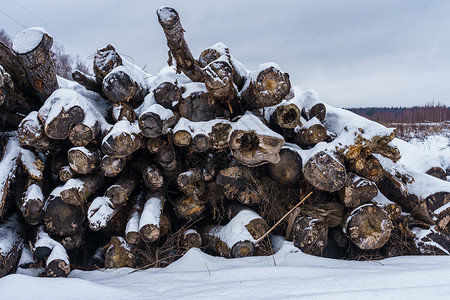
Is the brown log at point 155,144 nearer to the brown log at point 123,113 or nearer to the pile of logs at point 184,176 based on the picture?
the pile of logs at point 184,176

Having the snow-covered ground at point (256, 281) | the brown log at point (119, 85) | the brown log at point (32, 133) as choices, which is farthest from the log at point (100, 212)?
the brown log at point (119, 85)

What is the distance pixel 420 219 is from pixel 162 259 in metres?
3.01

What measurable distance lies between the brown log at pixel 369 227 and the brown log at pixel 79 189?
2.77 metres

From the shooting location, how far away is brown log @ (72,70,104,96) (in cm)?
386

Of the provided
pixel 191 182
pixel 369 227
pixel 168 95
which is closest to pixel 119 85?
pixel 168 95

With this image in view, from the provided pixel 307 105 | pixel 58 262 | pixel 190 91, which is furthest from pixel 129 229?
pixel 307 105

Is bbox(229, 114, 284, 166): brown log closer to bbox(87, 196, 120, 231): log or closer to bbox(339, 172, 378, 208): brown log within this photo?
bbox(339, 172, 378, 208): brown log

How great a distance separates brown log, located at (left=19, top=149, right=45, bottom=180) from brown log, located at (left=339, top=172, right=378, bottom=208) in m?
3.21

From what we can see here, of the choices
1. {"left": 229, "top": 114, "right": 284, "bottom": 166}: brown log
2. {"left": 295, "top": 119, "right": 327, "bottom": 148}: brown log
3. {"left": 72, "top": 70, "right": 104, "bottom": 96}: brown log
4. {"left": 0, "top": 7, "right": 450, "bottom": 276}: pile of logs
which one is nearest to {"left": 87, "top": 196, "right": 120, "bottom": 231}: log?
{"left": 0, "top": 7, "right": 450, "bottom": 276}: pile of logs

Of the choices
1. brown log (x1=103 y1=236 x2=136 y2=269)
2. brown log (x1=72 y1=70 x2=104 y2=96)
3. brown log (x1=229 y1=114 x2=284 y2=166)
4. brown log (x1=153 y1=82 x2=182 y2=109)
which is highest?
brown log (x1=72 y1=70 x2=104 y2=96)

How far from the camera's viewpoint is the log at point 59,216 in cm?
297

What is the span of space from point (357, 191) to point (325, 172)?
0.44 metres

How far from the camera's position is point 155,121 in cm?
292

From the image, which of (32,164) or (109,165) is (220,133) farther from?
(32,164)
